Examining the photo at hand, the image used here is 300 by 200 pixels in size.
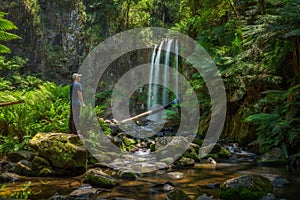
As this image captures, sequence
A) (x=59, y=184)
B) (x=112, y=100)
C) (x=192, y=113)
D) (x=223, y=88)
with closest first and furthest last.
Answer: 1. (x=59, y=184)
2. (x=223, y=88)
3. (x=192, y=113)
4. (x=112, y=100)

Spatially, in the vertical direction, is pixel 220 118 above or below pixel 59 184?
above

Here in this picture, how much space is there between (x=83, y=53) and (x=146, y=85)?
18.1 ft

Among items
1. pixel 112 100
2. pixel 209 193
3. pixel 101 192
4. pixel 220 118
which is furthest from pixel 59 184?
pixel 112 100

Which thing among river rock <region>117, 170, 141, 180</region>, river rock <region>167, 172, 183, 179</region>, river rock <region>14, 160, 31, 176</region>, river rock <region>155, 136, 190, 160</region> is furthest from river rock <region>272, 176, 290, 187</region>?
river rock <region>14, 160, 31, 176</region>

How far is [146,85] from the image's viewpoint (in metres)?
20.3

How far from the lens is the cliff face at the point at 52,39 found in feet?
67.4

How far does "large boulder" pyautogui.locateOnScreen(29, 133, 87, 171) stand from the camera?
5363 millimetres

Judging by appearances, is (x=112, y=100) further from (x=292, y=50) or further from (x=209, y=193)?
(x=209, y=193)

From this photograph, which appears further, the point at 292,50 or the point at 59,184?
the point at 292,50

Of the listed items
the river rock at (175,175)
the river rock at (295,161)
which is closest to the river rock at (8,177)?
the river rock at (175,175)

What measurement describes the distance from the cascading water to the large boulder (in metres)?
10.6

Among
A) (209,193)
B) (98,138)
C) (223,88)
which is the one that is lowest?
(209,193)

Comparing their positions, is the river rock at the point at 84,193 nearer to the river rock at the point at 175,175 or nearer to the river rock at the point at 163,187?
the river rock at the point at 163,187

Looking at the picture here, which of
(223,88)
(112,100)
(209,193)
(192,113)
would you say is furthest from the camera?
(112,100)
